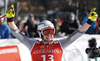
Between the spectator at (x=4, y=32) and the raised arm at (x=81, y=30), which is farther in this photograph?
the spectator at (x=4, y=32)

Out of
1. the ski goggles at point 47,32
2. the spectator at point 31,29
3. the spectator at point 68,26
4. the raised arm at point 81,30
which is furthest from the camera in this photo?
the spectator at point 68,26

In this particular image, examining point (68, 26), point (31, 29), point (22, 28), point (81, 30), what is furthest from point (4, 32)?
point (81, 30)

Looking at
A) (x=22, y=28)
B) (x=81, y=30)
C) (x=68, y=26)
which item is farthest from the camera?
(x=68, y=26)

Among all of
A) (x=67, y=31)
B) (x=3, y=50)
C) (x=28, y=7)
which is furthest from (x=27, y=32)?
(x=28, y=7)

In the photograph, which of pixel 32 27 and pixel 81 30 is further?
pixel 32 27

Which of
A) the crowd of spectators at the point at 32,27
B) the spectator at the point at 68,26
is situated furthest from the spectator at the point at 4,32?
the spectator at the point at 68,26

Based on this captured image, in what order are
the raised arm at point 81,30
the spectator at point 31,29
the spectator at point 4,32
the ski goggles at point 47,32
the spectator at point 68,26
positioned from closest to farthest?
1. the raised arm at point 81,30
2. the ski goggles at point 47,32
3. the spectator at point 4,32
4. the spectator at point 31,29
5. the spectator at point 68,26

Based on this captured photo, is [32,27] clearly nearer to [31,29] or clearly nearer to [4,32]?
[31,29]

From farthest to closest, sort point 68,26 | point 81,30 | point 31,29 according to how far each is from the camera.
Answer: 1. point 68,26
2. point 31,29
3. point 81,30

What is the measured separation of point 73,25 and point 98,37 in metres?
2.98

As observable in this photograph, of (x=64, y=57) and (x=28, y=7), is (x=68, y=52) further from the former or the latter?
(x=28, y=7)

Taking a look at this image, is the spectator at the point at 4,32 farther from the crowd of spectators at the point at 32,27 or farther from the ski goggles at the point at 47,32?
the ski goggles at the point at 47,32

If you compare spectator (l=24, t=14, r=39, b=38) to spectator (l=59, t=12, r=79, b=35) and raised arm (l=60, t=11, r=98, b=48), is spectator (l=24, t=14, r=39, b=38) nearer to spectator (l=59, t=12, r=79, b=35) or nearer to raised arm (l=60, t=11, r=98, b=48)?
spectator (l=59, t=12, r=79, b=35)

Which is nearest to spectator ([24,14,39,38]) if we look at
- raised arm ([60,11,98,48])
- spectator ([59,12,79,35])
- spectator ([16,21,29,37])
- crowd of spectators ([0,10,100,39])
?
crowd of spectators ([0,10,100,39])
